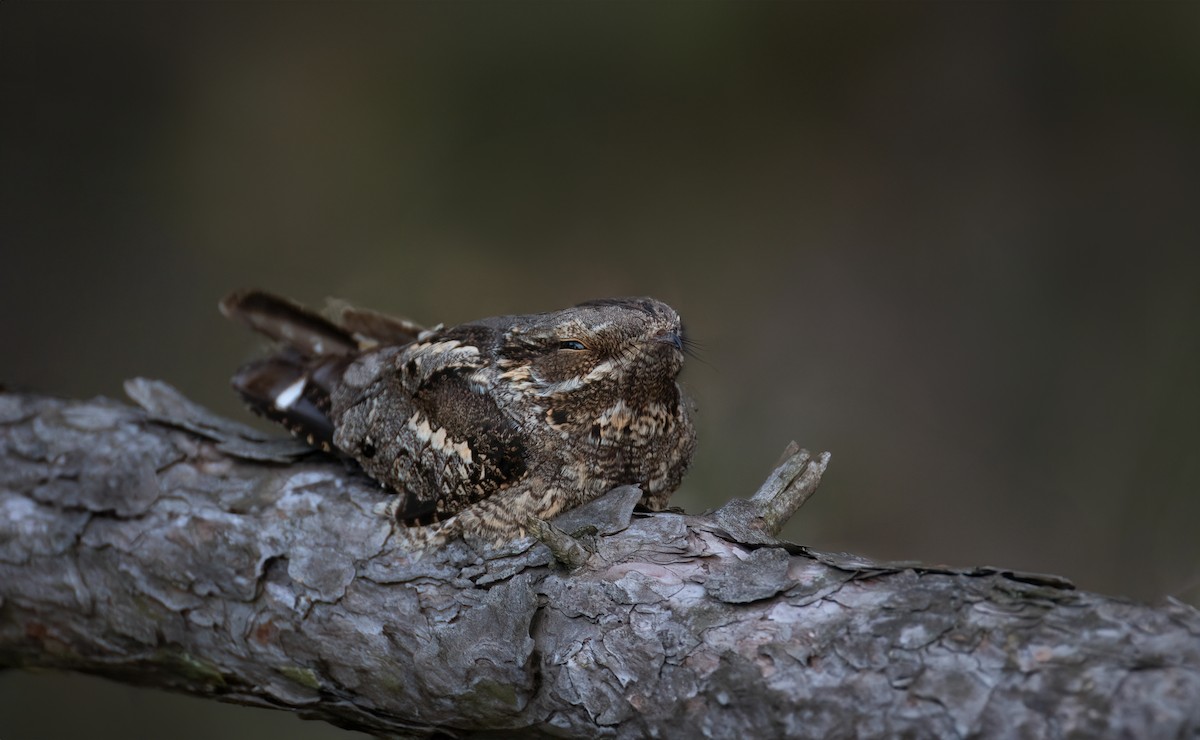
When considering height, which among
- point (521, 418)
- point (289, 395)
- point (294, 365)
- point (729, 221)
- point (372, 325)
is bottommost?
point (521, 418)

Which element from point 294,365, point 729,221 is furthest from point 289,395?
point 729,221

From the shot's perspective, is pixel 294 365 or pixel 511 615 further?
pixel 294 365

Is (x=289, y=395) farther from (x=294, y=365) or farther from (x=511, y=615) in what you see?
(x=511, y=615)

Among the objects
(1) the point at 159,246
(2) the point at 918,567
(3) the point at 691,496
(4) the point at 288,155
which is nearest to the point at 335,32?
(4) the point at 288,155

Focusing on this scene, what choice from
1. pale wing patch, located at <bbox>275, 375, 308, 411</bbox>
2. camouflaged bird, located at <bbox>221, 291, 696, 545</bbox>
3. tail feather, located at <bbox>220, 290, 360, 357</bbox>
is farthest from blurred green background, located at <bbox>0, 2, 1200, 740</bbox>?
camouflaged bird, located at <bbox>221, 291, 696, 545</bbox>

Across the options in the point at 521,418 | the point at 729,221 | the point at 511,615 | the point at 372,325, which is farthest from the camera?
the point at 729,221

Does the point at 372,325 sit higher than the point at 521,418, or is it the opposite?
the point at 372,325

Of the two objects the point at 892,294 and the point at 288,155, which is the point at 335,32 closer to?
the point at 288,155
